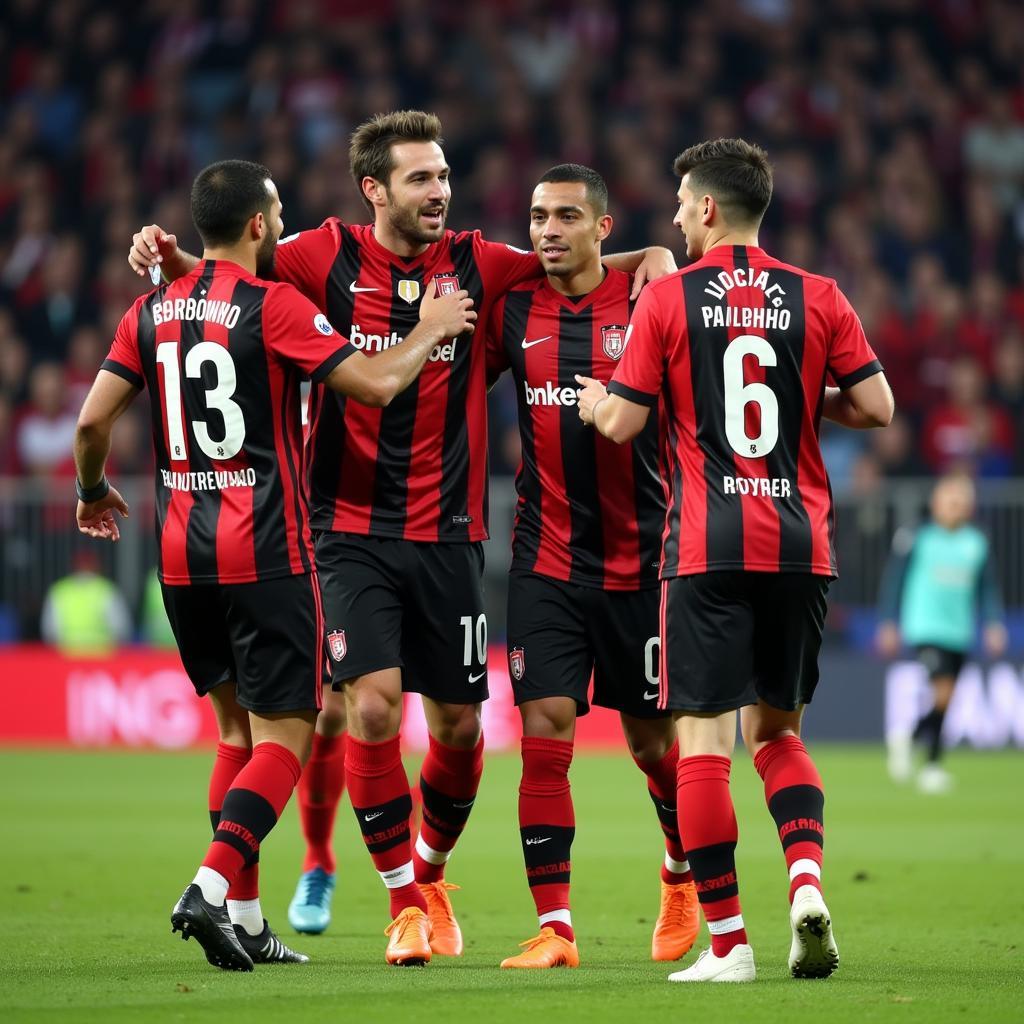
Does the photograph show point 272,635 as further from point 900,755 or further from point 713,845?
point 900,755

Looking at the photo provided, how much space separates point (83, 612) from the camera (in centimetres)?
1697

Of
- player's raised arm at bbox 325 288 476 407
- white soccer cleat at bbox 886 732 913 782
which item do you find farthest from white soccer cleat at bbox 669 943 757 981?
white soccer cleat at bbox 886 732 913 782

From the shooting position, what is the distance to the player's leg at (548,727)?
6.07 metres

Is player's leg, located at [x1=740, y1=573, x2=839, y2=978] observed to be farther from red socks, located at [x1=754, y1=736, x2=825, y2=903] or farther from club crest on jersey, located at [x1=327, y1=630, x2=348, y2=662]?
club crest on jersey, located at [x1=327, y1=630, x2=348, y2=662]

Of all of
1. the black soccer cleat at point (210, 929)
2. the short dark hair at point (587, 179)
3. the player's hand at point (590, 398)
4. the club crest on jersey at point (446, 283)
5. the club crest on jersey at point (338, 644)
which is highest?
the short dark hair at point (587, 179)

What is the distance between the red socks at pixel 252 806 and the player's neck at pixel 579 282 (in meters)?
1.91

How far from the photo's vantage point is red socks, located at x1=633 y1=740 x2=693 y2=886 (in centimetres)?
655

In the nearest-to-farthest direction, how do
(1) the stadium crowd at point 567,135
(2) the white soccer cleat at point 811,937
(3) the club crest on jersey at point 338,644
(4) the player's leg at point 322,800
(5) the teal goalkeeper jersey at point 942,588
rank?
(2) the white soccer cleat at point 811,937 < (3) the club crest on jersey at point 338,644 < (4) the player's leg at point 322,800 < (5) the teal goalkeeper jersey at point 942,588 < (1) the stadium crowd at point 567,135

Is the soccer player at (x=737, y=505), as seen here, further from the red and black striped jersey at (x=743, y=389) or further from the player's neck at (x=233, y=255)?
the player's neck at (x=233, y=255)

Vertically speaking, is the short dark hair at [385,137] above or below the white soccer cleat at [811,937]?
above

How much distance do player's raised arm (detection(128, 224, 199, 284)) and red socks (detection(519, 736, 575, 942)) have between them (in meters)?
1.91

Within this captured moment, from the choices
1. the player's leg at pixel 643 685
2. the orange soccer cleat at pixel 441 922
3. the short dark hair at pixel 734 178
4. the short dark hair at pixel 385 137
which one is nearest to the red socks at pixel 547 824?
the player's leg at pixel 643 685

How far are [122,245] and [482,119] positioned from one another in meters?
4.23

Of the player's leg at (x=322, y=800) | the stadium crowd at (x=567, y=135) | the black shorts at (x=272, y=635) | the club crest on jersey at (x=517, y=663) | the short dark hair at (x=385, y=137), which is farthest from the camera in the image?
the stadium crowd at (x=567, y=135)
